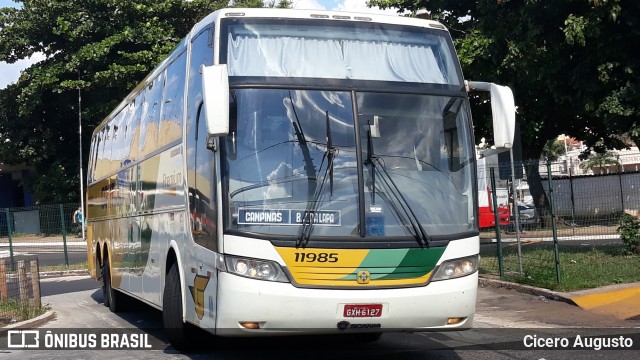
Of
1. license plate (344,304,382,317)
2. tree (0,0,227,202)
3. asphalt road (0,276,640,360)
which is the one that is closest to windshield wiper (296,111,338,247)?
license plate (344,304,382,317)

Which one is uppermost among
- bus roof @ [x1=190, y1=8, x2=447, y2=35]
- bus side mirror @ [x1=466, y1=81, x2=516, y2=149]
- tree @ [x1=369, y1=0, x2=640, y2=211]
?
tree @ [x1=369, y1=0, x2=640, y2=211]

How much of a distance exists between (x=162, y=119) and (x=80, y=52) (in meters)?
29.7

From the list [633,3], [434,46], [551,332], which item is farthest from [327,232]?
[633,3]

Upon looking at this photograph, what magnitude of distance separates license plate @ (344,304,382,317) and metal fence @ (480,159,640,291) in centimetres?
691

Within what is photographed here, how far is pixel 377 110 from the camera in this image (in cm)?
799

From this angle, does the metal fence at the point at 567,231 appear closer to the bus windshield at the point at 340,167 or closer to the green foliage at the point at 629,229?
the green foliage at the point at 629,229

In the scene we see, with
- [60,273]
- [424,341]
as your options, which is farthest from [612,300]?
[60,273]

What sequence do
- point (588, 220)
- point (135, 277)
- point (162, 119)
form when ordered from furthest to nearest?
point (588, 220) < point (135, 277) < point (162, 119)

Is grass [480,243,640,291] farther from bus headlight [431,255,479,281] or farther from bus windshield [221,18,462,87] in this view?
bus windshield [221,18,462,87]

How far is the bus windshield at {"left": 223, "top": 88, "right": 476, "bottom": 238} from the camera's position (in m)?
7.54

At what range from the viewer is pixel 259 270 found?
7371 millimetres

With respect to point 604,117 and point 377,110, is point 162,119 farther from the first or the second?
Answer: point 604,117

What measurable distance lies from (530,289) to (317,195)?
302 inches

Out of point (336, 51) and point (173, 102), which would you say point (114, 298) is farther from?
point (336, 51)
